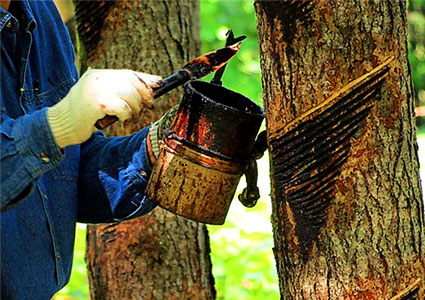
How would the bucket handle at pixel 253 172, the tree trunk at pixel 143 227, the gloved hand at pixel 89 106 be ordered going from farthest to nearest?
the tree trunk at pixel 143 227 < the bucket handle at pixel 253 172 < the gloved hand at pixel 89 106

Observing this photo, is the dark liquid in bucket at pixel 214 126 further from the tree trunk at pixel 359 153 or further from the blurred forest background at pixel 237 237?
the blurred forest background at pixel 237 237

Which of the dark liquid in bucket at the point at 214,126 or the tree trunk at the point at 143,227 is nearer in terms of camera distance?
the dark liquid in bucket at the point at 214,126

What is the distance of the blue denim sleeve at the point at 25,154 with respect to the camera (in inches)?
64.7

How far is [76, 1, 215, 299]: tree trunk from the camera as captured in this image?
9.88ft

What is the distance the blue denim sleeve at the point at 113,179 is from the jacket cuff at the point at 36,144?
500 mm

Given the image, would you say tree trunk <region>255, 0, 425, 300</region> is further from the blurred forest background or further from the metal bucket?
the blurred forest background

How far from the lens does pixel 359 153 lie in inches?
67.4

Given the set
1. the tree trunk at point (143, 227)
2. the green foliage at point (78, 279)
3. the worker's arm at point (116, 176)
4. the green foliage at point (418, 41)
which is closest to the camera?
the worker's arm at point (116, 176)

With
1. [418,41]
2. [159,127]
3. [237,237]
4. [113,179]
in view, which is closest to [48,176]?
[113,179]

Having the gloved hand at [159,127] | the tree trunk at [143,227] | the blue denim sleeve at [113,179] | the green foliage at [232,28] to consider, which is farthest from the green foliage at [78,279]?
the gloved hand at [159,127]

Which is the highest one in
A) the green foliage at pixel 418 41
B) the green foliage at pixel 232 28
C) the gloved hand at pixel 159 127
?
the green foliage at pixel 418 41

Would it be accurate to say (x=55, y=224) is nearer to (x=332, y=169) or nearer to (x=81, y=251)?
(x=332, y=169)

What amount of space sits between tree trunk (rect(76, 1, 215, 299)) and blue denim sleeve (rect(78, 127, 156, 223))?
736 millimetres

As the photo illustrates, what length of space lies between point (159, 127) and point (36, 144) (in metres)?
0.50
